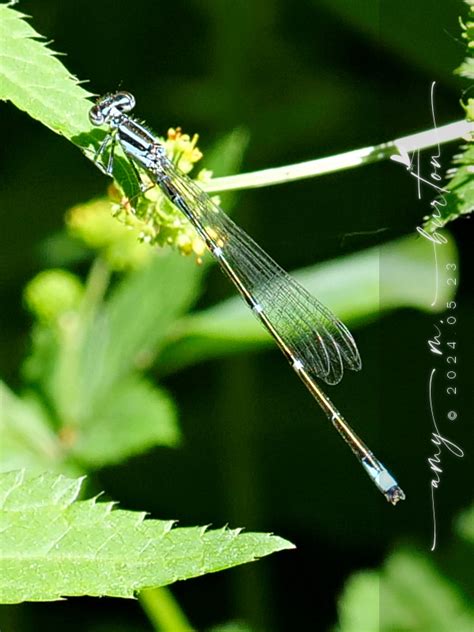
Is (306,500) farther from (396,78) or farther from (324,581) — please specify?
(396,78)

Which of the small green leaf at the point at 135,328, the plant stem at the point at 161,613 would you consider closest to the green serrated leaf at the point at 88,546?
the plant stem at the point at 161,613

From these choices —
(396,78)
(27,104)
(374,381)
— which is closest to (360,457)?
(27,104)

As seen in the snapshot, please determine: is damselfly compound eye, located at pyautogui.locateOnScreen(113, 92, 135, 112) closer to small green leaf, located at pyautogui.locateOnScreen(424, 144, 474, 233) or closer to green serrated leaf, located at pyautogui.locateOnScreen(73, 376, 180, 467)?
small green leaf, located at pyautogui.locateOnScreen(424, 144, 474, 233)

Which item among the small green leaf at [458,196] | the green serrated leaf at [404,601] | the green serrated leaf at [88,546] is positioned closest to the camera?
the green serrated leaf at [88,546]

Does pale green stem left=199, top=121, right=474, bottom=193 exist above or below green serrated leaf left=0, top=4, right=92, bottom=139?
below

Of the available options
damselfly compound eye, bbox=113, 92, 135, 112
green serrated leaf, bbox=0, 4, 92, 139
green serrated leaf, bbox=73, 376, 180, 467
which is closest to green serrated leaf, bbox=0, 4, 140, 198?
green serrated leaf, bbox=0, 4, 92, 139

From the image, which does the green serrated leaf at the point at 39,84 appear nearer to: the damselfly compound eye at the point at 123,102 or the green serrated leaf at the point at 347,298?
the damselfly compound eye at the point at 123,102
